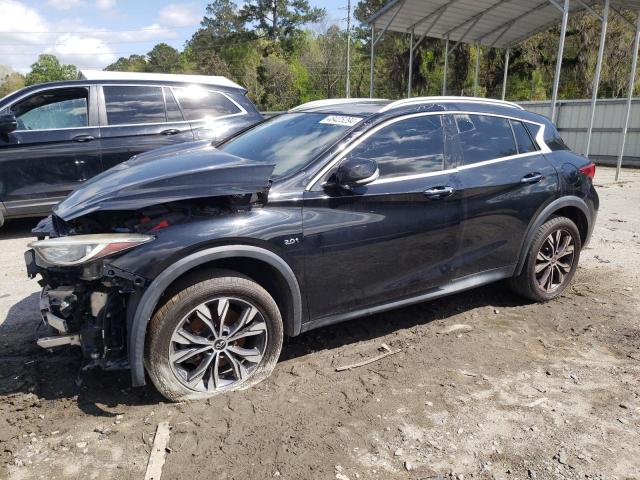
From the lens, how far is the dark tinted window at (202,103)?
6902 millimetres

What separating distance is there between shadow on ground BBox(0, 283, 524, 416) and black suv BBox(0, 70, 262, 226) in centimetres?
245

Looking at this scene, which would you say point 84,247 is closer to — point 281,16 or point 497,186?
point 497,186

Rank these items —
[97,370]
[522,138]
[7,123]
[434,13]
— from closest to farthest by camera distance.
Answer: [97,370] < [522,138] < [7,123] < [434,13]

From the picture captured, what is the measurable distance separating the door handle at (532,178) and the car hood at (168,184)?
7.47 ft

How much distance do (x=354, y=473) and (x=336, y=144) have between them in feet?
6.54

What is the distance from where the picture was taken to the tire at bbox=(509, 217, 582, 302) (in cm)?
436

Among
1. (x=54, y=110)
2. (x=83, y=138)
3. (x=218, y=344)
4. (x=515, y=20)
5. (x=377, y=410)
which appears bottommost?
(x=377, y=410)

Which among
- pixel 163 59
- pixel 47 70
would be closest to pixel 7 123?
pixel 163 59

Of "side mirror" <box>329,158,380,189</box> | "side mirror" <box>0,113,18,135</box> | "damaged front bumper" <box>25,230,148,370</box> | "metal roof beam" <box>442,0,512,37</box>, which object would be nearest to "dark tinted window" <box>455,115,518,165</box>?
"side mirror" <box>329,158,380,189</box>

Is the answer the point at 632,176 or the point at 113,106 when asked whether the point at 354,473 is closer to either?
the point at 113,106

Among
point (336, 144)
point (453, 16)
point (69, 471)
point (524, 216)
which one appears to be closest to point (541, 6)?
point (453, 16)

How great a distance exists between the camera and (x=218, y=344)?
295 cm

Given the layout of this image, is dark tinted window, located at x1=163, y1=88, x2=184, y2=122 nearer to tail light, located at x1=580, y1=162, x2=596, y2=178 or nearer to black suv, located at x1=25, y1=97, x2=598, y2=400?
black suv, located at x1=25, y1=97, x2=598, y2=400

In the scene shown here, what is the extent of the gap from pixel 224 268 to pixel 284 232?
1.37 ft
